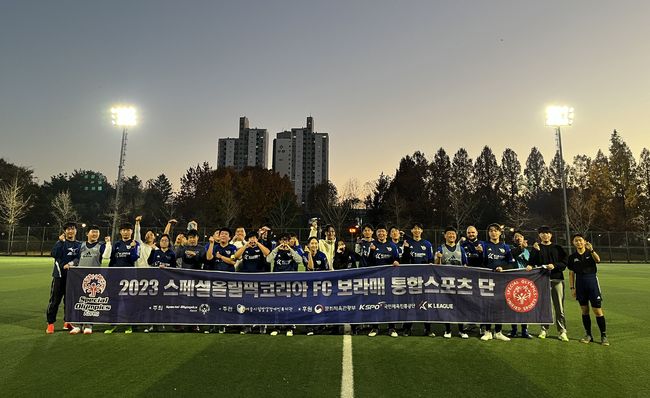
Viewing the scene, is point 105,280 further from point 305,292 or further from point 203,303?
point 305,292

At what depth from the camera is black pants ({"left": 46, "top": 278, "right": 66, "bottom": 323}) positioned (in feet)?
22.7

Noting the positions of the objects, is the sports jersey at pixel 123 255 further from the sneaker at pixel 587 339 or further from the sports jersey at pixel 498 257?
the sneaker at pixel 587 339

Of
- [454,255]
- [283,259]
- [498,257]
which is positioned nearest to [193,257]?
[283,259]

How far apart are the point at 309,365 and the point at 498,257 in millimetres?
4330

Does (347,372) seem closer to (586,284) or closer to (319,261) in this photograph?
(319,261)

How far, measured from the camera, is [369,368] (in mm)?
4918

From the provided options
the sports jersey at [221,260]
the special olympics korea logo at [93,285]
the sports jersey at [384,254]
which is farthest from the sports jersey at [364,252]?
the special olympics korea logo at [93,285]

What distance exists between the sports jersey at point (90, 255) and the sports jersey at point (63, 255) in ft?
0.37

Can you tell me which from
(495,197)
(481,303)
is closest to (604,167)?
(495,197)

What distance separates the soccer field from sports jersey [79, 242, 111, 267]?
1.41m

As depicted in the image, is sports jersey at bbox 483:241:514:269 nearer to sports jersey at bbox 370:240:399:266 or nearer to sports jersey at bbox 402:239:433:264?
sports jersey at bbox 402:239:433:264

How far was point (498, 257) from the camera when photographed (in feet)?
23.4

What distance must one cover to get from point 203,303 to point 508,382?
5215mm

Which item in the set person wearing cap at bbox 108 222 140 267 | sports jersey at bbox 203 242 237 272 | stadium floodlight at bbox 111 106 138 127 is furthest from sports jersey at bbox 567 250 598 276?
stadium floodlight at bbox 111 106 138 127
